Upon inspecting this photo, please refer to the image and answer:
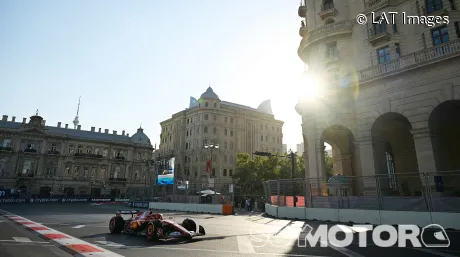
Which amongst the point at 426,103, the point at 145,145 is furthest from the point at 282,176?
the point at 145,145

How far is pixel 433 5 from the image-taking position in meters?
20.7

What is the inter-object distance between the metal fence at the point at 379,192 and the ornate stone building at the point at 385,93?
11 cm

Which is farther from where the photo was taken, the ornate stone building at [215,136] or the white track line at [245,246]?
the ornate stone building at [215,136]

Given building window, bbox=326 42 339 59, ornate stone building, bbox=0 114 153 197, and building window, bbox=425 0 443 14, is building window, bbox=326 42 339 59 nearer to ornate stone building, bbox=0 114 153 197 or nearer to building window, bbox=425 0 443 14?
building window, bbox=425 0 443 14

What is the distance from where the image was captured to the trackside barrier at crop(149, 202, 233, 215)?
25.8 metres

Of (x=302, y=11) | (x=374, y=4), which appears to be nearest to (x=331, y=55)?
(x=374, y=4)

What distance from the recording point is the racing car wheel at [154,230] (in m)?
9.28

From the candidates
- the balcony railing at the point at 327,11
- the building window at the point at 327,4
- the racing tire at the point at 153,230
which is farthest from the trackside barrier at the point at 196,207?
the building window at the point at 327,4

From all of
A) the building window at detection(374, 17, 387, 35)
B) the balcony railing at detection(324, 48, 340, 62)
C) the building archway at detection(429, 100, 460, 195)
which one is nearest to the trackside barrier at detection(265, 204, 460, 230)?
the building archway at detection(429, 100, 460, 195)

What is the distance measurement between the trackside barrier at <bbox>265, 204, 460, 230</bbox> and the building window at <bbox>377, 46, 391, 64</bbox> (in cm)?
1433

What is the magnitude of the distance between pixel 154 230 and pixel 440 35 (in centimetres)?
2424

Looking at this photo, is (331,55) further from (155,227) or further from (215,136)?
(215,136)

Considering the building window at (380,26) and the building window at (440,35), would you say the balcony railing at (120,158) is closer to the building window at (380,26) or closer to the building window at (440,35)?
the building window at (380,26)

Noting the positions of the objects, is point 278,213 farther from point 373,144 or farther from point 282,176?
point 282,176
